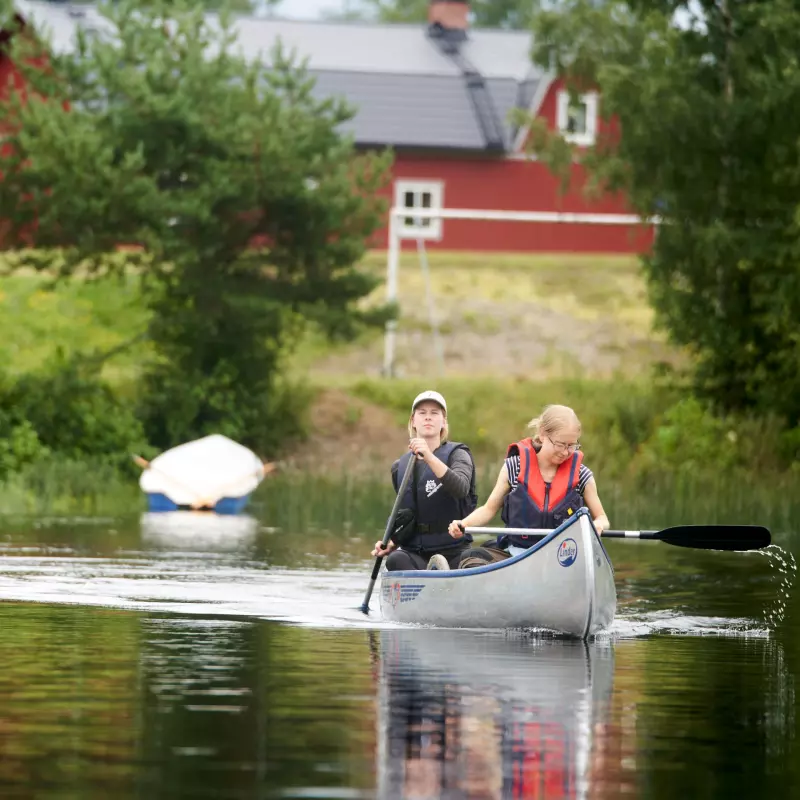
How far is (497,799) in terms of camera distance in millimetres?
7820

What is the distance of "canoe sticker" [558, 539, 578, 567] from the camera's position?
1331 centimetres

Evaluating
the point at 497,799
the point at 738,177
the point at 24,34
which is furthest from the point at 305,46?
the point at 497,799

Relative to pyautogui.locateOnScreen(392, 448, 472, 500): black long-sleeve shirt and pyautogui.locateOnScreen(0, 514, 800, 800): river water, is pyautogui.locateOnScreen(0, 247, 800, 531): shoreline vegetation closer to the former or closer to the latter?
pyautogui.locateOnScreen(0, 514, 800, 800): river water

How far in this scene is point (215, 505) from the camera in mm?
29234

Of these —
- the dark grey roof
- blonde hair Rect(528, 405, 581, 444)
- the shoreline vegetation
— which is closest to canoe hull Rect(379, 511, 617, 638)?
blonde hair Rect(528, 405, 581, 444)

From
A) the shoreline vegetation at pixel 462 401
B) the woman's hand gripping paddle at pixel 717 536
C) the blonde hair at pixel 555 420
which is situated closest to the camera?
the blonde hair at pixel 555 420

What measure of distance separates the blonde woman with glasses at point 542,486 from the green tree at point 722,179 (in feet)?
49.2

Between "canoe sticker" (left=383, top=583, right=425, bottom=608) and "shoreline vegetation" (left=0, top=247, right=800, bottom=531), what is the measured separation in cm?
856

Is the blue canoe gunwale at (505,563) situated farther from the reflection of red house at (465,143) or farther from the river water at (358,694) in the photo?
the reflection of red house at (465,143)

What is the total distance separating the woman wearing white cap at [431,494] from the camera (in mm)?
14367

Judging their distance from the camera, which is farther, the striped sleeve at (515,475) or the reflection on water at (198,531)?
the reflection on water at (198,531)

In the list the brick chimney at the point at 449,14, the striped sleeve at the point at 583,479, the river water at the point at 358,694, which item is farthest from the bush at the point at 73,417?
the brick chimney at the point at 449,14

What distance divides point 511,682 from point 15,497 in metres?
17.4

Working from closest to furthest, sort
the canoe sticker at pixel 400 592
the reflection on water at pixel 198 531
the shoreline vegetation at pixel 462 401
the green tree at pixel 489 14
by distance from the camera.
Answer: the canoe sticker at pixel 400 592, the reflection on water at pixel 198 531, the shoreline vegetation at pixel 462 401, the green tree at pixel 489 14
